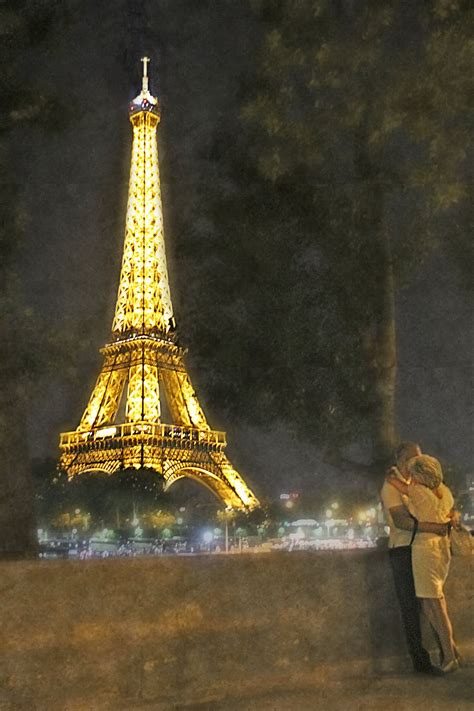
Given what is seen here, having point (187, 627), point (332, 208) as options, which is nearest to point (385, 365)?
point (332, 208)

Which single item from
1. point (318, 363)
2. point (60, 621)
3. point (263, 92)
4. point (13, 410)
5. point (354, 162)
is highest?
point (263, 92)

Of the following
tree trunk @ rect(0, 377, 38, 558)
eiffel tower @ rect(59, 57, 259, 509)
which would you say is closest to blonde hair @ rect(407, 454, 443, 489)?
tree trunk @ rect(0, 377, 38, 558)

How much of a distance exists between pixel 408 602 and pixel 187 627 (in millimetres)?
1960

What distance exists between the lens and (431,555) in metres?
7.45

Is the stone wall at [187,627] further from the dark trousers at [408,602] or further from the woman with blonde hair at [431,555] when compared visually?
the woman with blonde hair at [431,555]

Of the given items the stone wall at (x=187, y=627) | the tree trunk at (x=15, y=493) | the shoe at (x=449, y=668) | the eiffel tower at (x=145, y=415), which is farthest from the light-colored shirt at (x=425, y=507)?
the eiffel tower at (x=145, y=415)

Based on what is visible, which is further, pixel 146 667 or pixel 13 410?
pixel 13 410

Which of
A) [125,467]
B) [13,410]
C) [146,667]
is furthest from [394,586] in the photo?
[125,467]

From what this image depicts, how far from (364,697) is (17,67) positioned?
7.25m

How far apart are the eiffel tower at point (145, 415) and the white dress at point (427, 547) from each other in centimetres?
3848

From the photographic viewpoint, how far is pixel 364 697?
6.86 meters

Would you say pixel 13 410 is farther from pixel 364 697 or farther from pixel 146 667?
pixel 364 697

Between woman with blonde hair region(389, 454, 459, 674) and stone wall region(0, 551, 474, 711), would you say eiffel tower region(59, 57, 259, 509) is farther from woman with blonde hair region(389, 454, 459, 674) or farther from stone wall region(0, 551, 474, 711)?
woman with blonde hair region(389, 454, 459, 674)

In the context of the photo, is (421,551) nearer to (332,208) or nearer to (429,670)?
(429,670)
